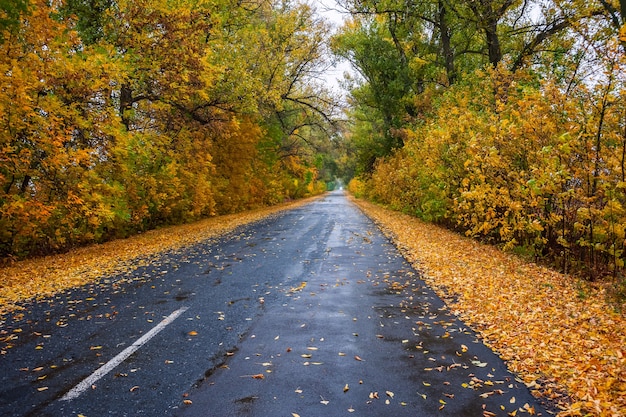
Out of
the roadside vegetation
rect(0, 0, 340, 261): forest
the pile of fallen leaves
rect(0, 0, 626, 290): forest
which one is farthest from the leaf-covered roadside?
rect(0, 0, 340, 261): forest

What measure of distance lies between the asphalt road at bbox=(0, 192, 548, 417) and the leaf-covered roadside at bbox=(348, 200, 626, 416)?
30 cm

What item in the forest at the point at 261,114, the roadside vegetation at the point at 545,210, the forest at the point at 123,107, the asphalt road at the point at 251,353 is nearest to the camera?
the asphalt road at the point at 251,353

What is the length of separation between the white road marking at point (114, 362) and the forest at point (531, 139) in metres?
5.82

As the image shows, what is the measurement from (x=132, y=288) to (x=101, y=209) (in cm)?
439

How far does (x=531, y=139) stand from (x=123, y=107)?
43.3ft

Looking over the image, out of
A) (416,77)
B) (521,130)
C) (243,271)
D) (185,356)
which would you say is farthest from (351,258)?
(416,77)

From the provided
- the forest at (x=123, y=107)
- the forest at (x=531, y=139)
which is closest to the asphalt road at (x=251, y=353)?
the forest at (x=531, y=139)

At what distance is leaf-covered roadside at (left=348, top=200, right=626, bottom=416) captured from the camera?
3914 mm

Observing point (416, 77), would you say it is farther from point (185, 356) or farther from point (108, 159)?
point (185, 356)

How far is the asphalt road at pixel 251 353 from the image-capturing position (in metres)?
3.75

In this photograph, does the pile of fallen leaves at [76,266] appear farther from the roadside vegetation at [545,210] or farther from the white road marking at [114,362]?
the roadside vegetation at [545,210]

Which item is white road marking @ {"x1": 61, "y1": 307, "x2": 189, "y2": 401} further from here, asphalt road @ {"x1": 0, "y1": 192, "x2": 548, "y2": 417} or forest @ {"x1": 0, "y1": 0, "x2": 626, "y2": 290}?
forest @ {"x1": 0, "y1": 0, "x2": 626, "y2": 290}

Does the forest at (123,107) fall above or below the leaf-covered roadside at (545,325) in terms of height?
above

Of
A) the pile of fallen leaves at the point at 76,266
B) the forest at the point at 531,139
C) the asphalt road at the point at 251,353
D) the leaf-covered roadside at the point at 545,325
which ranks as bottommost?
the leaf-covered roadside at the point at 545,325
